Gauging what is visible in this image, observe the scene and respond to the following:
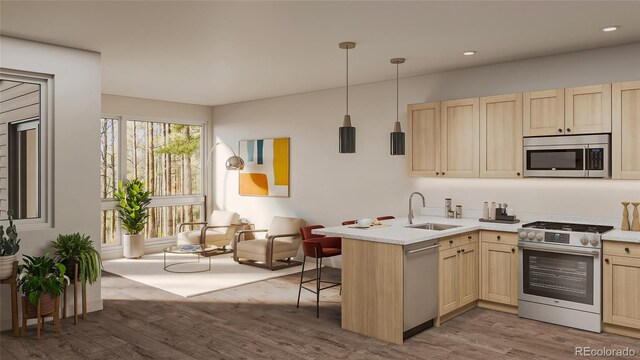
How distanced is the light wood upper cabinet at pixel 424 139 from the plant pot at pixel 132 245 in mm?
4742

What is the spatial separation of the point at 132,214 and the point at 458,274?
216 inches

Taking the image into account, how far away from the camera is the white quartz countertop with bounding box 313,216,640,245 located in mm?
4035

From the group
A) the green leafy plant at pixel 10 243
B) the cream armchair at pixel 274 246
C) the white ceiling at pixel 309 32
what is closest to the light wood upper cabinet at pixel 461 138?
the white ceiling at pixel 309 32

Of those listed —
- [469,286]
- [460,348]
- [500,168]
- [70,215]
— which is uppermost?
[500,168]

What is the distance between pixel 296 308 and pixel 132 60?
3.32 metres

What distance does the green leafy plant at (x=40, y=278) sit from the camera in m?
4.19

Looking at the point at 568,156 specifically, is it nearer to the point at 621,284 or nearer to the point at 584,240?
the point at 584,240

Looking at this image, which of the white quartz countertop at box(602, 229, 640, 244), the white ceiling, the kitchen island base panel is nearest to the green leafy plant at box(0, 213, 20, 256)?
the white ceiling

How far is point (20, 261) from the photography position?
4.50 metres

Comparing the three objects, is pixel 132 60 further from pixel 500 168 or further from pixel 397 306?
pixel 500 168

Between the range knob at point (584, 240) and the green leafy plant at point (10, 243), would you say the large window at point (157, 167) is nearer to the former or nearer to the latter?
the green leafy plant at point (10, 243)

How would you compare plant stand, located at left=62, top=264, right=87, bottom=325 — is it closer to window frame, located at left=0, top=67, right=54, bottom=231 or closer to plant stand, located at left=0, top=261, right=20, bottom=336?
plant stand, located at left=0, top=261, right=20, bottom=336

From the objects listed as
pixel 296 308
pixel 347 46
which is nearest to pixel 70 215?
pixel 296 308

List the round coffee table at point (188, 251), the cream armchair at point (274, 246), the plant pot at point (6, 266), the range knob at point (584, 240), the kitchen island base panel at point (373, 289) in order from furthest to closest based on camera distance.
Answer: the cream armchair at point (274, 246) < the round coffee table at point (188, 251) < the range knob at point (584, 240) < the plant pot at point (6, 266) < the kitchen island base panel at point (373, 289)
